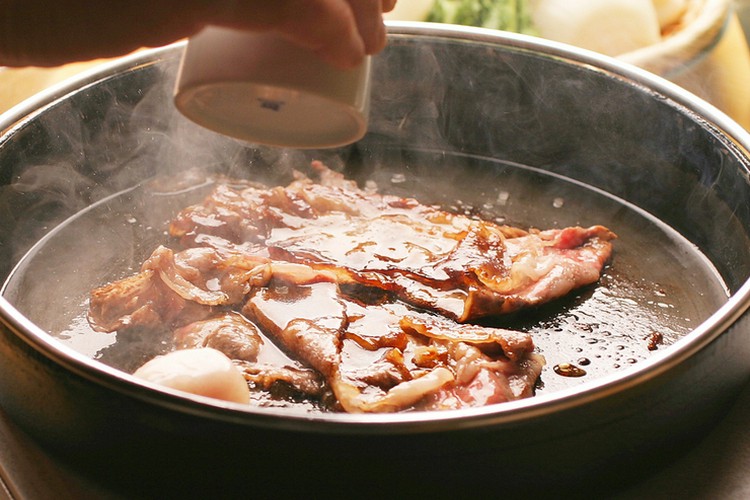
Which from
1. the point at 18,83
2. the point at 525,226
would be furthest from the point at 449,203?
the point at 18,83

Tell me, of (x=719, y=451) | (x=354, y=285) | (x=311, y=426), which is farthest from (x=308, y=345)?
(x=719, y=451)

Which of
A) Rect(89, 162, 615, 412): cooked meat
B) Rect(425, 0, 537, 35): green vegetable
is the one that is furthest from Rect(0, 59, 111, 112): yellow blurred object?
Rect(425, 0, 537, 35): green vegetable

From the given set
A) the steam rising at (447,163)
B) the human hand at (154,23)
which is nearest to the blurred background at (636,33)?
the steam rising at (447,163)

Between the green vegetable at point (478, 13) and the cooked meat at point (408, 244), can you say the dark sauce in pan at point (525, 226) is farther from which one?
the green vegetable at point (478, 13)

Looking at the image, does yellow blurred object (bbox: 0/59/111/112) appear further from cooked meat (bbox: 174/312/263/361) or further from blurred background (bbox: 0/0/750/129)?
cooked meat (bbox: 174/312/263/361)

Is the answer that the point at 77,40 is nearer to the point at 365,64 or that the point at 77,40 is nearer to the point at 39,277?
the point at 365,64
